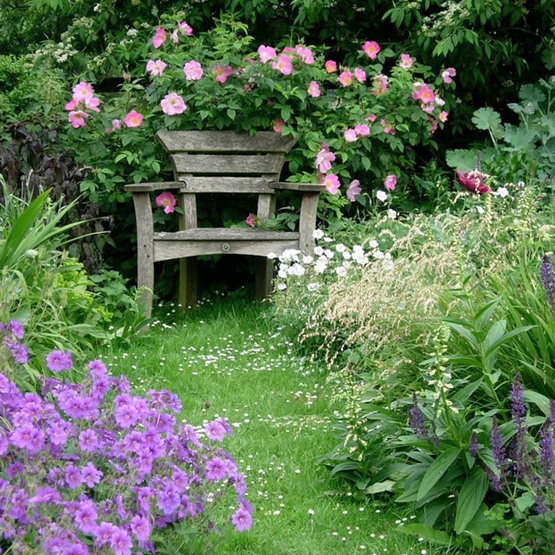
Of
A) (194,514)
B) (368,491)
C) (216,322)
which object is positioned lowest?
(216,322)

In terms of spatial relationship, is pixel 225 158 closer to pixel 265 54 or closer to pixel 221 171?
pixel 221 171

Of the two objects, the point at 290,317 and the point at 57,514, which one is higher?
the point at 57,514

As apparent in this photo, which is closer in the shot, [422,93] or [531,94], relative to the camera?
[422,93]

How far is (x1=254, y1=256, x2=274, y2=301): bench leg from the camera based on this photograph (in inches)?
220

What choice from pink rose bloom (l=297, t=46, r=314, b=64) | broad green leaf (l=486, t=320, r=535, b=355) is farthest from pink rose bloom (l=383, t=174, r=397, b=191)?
broad green leaf (l=486, t=320, r=535, b=355)

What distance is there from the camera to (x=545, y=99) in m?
6.78

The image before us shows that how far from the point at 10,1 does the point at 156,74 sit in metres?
5.84

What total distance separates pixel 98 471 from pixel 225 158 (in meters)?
3.91

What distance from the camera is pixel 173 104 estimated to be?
18.7 feet

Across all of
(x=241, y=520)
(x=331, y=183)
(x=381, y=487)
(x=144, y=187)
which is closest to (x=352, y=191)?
(x=331, y=183)

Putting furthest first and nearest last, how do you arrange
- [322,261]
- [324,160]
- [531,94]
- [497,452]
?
[531,94]
[324,160]
[322,261]
[497,452]

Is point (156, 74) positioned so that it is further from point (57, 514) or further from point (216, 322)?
point (57, 514)

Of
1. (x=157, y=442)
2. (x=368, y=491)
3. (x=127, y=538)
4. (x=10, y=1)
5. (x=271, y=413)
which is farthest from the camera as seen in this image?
(x=10, y=1)

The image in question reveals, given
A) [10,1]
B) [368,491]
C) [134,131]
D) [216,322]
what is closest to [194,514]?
[368,491]
